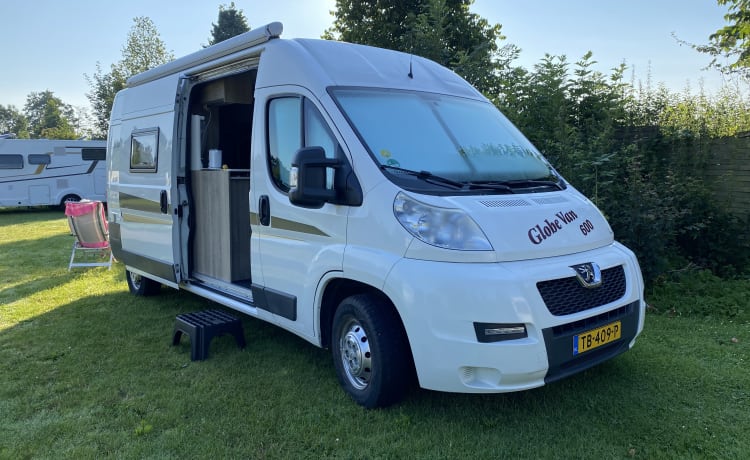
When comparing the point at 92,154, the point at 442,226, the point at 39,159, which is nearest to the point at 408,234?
the point at 442,226

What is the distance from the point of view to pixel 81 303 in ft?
21.2

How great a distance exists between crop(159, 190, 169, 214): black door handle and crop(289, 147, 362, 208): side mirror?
252cm

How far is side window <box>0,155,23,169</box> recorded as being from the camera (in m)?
18.4

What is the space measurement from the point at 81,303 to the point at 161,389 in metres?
3.28

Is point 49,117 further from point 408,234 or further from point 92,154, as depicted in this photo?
point 408,234

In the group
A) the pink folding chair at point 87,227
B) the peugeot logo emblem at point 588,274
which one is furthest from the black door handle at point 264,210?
the pink folding chair at point 87,227

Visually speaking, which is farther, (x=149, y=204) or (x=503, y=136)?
(x=149, y=204)

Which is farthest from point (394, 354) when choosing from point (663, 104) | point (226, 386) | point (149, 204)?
point (663, 104)

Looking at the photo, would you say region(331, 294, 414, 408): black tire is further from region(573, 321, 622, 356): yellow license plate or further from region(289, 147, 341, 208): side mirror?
region(573, 321, 622, 356): yellow license plate

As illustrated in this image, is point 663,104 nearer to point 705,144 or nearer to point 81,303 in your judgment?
point 705,144

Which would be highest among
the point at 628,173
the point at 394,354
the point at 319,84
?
the point at 319,84

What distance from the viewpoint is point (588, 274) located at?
313cm

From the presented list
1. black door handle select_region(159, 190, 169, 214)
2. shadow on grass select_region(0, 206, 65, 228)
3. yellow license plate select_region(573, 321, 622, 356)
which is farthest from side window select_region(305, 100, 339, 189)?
shadow on grass select_region(0, 206, 65, 228)

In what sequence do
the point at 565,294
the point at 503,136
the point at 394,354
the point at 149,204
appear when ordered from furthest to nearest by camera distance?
the point at 149,204 → the point at 503,136 → the point at 394,354 → the point at 565,294
